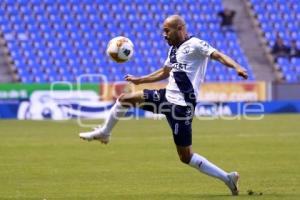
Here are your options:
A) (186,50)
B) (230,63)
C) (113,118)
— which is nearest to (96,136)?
(113,118)

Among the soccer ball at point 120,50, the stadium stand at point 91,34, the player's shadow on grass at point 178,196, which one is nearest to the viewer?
the player's shadow on grass at point 178,196

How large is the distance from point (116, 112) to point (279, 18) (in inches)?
1322

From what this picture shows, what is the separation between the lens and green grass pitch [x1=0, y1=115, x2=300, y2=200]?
11078mm

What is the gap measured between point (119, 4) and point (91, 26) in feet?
7.62

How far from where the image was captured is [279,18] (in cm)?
4316

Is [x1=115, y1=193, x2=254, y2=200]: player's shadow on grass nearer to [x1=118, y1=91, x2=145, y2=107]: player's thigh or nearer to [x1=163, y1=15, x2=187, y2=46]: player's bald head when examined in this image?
[x1=118, y1=91, x2=145, y2=107]: player's thigh

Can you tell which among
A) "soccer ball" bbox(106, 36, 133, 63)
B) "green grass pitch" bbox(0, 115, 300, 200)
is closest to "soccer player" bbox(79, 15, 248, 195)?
"green grass pitch" bbox(0, 115, 300, 200)

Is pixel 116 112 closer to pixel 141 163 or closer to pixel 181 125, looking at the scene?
pixel 181 125

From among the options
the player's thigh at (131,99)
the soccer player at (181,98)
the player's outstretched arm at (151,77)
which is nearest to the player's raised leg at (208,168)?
the soccer player at (181,98)

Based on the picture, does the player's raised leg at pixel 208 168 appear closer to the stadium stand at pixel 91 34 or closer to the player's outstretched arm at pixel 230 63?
the player's outstretched arm at pixel 230 63

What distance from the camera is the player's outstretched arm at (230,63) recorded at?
9570mm

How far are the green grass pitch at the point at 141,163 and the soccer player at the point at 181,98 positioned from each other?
1.51ft

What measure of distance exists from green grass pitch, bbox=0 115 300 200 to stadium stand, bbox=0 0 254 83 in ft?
35.0

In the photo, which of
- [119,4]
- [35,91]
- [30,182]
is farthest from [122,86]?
[30,182]
